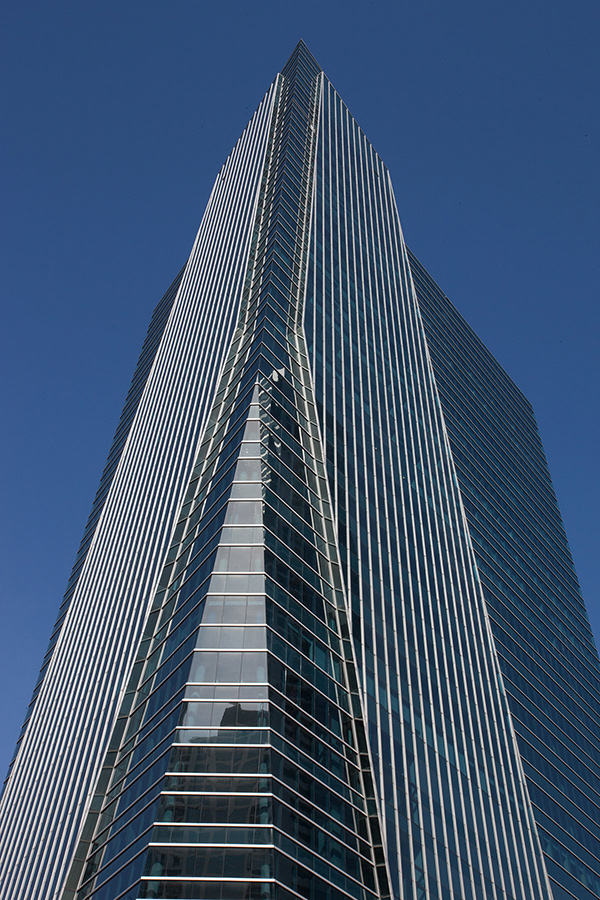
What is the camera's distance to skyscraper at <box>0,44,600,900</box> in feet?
157

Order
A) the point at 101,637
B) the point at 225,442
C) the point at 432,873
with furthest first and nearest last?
the point at 101,637 < the point at 225,442 < the point at 432,873

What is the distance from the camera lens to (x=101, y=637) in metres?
78.6

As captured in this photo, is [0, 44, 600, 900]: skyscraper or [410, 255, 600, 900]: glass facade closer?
[0, 44, 600, 900]: skyscraper

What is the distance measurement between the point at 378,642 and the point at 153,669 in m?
16.4

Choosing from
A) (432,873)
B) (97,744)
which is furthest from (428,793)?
(97,744)

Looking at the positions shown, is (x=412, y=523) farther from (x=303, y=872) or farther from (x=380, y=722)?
(x=303, y=872)

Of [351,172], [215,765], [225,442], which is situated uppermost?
[351,172]

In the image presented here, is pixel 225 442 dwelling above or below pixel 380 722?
above

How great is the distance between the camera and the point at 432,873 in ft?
181

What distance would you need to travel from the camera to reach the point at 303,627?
183 feet

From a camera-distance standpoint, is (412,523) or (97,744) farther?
(412,523)

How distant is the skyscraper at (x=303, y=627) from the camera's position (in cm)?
4794

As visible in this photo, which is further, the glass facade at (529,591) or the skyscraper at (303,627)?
the glass facade at (529,591)

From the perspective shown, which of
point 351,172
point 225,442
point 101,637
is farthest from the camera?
point 351,172
